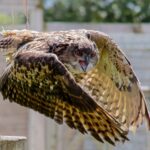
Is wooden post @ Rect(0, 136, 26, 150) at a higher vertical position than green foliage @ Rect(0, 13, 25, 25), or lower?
higher

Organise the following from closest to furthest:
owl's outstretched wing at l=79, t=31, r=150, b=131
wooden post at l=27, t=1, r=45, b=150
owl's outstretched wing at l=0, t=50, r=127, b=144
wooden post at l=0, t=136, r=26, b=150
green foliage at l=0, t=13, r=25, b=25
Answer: wooden post at l=0, t=136, r=26, b=150 < owl's outstretched wing at l=0, t=50, r=127, b=144 < owl's outstretched wing at l=79, t=31, r=150, b=131 < wooden post at l=27, t=1, r=45, b=150 < green foliage at l=0, t=13, r=25, b=25

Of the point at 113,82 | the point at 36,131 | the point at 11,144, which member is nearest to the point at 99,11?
the point at 36,131

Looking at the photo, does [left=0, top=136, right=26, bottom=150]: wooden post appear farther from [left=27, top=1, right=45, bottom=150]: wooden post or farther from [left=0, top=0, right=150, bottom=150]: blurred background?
[left=27, top=1, right=45, bottom=150]: wooden post

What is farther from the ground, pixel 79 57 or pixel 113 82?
pixel 79 57

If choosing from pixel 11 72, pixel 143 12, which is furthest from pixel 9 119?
pixel 143 12

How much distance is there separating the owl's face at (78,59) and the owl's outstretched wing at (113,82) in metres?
0.50

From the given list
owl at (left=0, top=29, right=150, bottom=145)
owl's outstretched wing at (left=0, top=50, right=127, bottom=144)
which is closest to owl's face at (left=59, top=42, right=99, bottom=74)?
owl at (left=0, top=29, right=150, bottom=145)

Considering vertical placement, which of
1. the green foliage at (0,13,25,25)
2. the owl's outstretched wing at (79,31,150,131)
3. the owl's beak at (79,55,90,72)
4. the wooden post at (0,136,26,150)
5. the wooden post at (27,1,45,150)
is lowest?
the wooden post at (27,1,45,150)

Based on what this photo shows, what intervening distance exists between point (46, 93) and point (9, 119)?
3.22 m

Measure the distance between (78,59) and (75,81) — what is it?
388 millimetres

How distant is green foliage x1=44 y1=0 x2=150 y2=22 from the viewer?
14.0 m

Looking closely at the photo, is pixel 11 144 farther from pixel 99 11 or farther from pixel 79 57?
pixel 99 11

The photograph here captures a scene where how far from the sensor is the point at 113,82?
5.64m

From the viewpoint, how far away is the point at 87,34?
5504 millimetres
